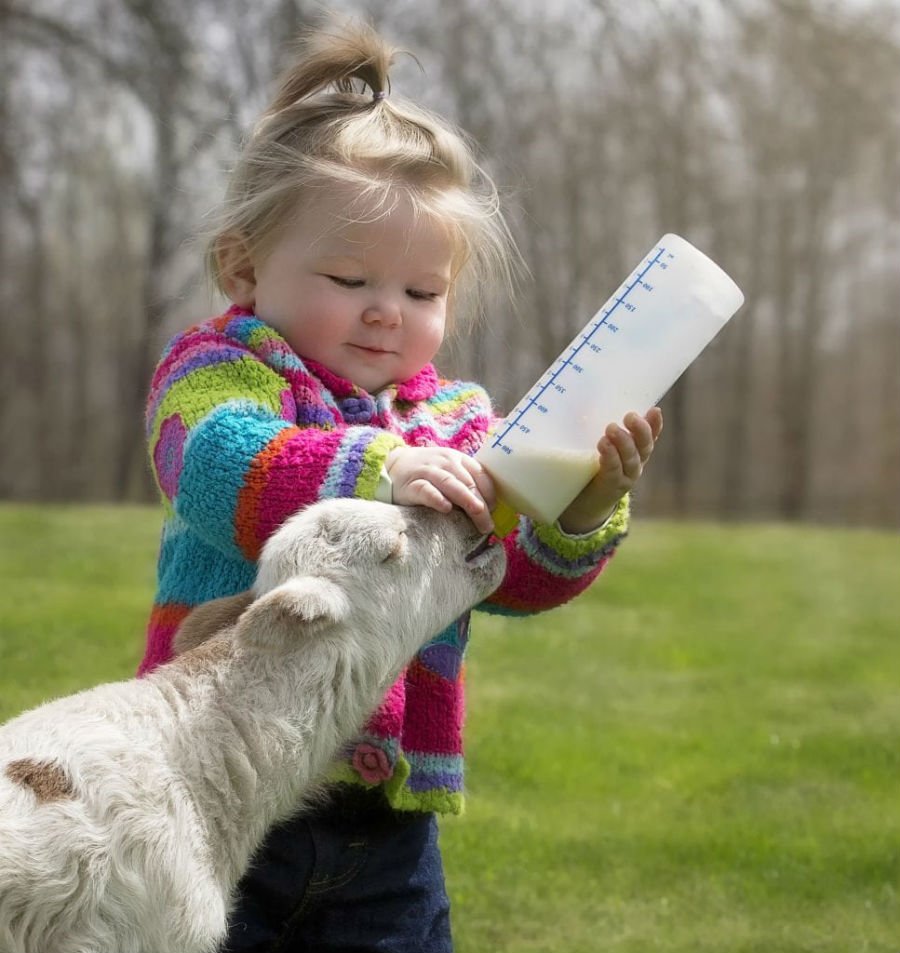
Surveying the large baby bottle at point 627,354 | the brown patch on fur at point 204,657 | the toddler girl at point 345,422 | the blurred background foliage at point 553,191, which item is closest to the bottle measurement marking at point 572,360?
the large baby bottle at point 627,354

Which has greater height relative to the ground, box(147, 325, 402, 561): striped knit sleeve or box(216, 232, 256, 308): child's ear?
box(216, 232, 256, 308): child's ear

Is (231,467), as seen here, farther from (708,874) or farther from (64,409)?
(64,409)

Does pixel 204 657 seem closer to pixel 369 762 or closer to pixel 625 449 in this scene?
pixel 369 762

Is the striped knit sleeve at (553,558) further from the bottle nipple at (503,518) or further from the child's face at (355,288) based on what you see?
the child's face at (355,288)

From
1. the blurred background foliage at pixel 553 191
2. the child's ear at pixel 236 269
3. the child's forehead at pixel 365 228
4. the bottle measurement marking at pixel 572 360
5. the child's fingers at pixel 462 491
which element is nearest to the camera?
the child's fingers at pixel 462 491

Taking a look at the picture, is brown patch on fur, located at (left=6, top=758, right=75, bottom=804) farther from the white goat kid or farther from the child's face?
the child's face

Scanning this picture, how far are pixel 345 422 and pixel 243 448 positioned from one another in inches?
12.9

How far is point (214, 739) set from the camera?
9.05ft

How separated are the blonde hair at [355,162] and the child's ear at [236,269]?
1cm

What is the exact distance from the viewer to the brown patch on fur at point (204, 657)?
2812mm

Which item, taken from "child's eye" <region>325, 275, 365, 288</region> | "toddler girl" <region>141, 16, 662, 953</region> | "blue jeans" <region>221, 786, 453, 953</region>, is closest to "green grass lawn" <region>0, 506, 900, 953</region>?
"blue jeans" <region>221, 786, 453, 953</region>

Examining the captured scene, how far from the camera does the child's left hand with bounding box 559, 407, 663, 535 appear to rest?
302cm

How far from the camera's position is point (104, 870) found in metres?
2.59

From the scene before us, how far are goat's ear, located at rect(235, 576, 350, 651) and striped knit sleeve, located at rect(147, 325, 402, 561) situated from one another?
0.33 m
